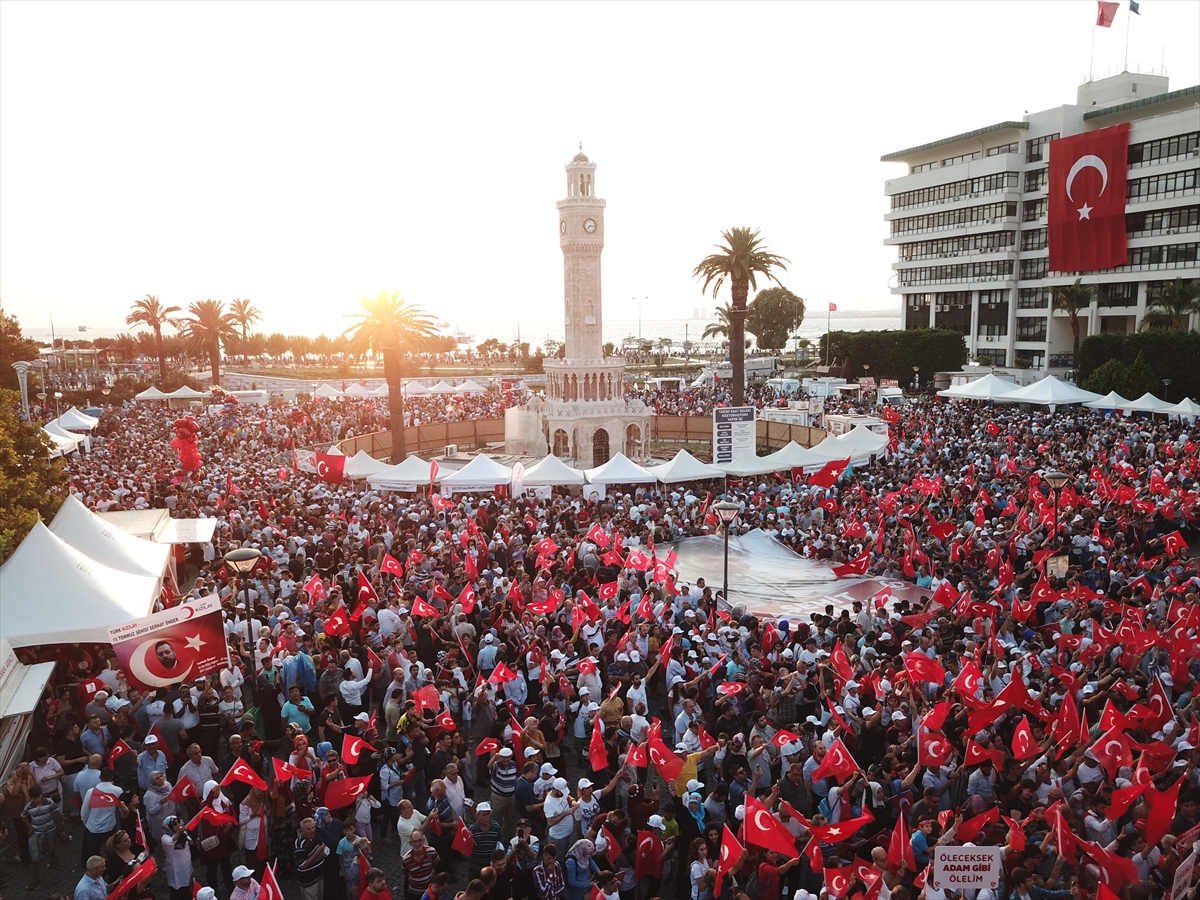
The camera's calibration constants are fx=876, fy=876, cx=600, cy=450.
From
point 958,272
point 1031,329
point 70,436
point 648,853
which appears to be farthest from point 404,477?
point 958,272

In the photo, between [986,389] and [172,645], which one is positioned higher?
[986,389]

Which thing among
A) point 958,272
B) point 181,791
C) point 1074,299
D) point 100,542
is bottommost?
point 181,791

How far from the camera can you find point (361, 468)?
31.2 m

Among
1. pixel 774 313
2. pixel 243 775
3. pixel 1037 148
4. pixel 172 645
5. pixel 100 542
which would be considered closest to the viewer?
pixel 243 775

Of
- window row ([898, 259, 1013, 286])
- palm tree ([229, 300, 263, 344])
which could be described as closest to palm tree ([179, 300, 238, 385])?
palm tree ([229, 300, 263, 344])

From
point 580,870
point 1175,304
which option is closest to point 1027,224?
point 1175,304

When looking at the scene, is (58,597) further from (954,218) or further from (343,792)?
(954,218)

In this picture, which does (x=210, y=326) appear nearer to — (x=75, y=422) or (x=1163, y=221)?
(x=75, y=422)

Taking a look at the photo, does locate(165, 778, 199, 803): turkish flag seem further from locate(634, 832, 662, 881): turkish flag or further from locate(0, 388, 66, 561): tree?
locate(0, 388, 66, 561): tree

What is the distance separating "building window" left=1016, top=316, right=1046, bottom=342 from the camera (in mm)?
77688

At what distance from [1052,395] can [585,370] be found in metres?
23.2

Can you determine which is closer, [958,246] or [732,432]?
[732,432]

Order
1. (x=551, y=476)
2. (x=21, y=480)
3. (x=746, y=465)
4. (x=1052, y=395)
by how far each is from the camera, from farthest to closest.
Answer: (x=1052, y=395), (x=746, y=465), (x=551, y=476), (x=21, y=480)

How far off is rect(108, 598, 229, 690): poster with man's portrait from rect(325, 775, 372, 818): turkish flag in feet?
Answer: 14.3
